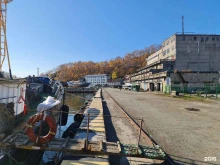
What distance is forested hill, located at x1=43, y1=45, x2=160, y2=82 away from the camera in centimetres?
15588

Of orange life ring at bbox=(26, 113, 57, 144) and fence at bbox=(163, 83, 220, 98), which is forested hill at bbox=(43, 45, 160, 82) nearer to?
fence at bbox=(163, 83, 220, 98)

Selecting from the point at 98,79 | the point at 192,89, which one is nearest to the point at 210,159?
the point at 192,89

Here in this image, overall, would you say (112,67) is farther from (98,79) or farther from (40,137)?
(40,137)

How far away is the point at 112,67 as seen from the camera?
178 m

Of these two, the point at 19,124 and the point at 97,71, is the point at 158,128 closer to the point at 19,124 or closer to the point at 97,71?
the point at 19,124

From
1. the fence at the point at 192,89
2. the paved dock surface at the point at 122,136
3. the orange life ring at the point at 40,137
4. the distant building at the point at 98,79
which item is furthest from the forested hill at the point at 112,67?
the orange life ring at the point at 40,137

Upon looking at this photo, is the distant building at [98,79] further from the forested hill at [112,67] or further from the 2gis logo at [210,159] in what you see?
the 2gis logo at [210,159]

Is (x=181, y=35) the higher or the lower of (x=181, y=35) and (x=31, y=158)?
the higher

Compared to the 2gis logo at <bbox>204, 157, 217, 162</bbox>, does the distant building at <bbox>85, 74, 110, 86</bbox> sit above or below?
above

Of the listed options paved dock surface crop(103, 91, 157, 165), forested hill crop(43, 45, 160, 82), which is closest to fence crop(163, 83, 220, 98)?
paved dock surface crop(103, 91, 157, 165)

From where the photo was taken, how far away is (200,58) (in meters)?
61.8

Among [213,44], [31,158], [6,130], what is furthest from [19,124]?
[213,44]

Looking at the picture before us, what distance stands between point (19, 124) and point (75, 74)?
166737 millimetres

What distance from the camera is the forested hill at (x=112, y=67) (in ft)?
511
